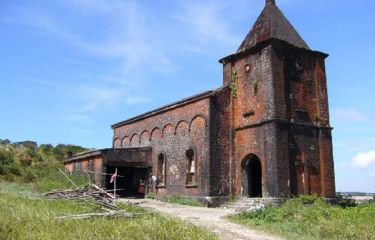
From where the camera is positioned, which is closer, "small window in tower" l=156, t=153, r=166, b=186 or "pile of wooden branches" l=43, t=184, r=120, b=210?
"pile of wooden branches" l=43, t=184, r=120, b=210

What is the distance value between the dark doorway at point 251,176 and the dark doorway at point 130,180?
7.92 m

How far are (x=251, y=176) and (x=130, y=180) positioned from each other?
10.3 metres

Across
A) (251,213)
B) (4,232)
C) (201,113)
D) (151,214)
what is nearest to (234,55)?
(201,113)

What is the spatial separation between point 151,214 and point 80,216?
3.00m

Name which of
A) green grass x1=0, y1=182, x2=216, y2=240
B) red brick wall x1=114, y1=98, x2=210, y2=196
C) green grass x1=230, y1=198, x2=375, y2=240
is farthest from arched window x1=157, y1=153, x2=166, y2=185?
green grass x1=0, y1=182, x2=216, y2=240

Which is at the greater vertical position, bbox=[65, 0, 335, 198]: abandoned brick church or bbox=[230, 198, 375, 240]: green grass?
bbox=[65, 0, 335, 198]: abandoned brick church

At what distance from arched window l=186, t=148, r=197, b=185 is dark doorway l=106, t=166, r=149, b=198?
4.69 meters

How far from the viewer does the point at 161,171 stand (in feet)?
90.9

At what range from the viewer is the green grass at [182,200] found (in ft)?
74.4

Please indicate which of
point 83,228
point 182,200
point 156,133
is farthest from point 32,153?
point 83,228

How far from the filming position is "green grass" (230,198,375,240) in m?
13.6

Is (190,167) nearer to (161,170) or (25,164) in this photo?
(161,170)

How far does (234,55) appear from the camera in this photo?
24594mm

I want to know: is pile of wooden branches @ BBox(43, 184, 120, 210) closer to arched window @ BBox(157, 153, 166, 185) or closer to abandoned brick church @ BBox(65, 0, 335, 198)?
abandoned brick church @ BBox(65, 0, 335, 198)
